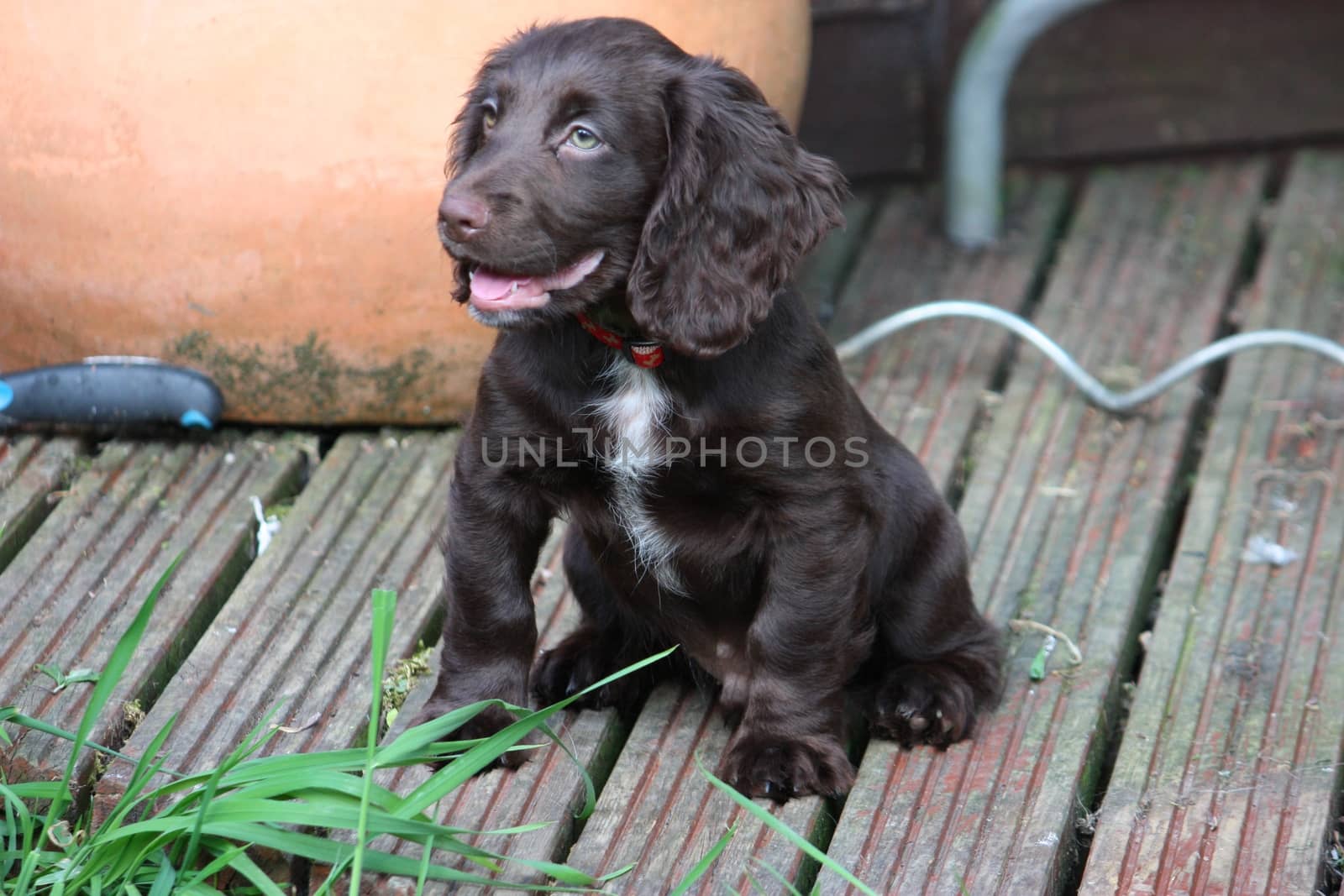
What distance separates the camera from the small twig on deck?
9.14ft

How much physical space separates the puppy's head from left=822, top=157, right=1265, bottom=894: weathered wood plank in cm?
78

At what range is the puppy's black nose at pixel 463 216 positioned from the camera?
7.16 feet

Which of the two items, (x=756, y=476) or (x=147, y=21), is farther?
(x=147, y=21)

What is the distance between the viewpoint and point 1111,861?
2.29 m

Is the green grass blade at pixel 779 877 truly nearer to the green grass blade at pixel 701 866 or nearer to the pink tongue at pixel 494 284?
the green grass blade at pixel 701 866

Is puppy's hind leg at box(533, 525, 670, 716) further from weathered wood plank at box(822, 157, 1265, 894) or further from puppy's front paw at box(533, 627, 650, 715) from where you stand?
weathered wood plank at box(822, 157, 1265, 894)

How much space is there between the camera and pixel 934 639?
268 cm

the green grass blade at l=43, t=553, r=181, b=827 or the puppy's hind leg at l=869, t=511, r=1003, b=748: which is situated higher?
the green grass blade at l=43, t=553, r=181, b=827

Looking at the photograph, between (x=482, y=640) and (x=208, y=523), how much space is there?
886mm

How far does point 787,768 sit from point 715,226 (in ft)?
2.69

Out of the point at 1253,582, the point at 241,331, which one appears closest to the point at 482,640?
the point at 241,331

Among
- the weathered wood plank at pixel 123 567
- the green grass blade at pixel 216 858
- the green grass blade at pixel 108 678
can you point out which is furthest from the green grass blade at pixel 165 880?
the weathered wood plank at pixel 123 567

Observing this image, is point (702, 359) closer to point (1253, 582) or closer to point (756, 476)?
point (756, 476)

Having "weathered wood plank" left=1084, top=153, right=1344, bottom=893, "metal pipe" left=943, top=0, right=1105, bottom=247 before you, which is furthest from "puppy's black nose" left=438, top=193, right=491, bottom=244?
"metal pipe" left=943, top=0, right=1105, bottom=247
